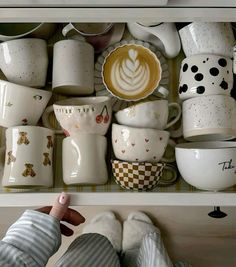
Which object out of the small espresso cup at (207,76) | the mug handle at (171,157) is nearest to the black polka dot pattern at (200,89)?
the small espresso cup at (207,76)

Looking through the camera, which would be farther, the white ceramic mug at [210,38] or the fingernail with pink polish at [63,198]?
the white ceramic mug at [210,38]

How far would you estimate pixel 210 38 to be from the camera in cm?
76

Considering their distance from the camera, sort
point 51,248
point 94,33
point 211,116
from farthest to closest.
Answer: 1. point 94,33
2. point 211,116
3. point 51,248

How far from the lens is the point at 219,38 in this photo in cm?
76

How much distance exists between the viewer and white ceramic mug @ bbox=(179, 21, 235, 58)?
764 mm

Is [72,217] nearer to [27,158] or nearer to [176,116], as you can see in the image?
[27,158]

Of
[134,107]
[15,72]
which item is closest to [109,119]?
[134,107]

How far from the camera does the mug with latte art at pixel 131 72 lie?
79 cm

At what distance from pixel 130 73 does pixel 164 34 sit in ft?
0.28

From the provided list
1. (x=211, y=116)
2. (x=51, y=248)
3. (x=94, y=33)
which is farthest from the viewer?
(x=94, y=33)

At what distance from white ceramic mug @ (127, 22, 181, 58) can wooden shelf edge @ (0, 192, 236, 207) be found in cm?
26

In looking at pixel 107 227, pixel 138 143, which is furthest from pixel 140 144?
pixel 107 227

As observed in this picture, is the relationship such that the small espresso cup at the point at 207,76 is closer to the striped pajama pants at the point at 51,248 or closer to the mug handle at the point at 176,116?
the mug handle at the point at 176,116

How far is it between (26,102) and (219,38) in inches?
12.8
